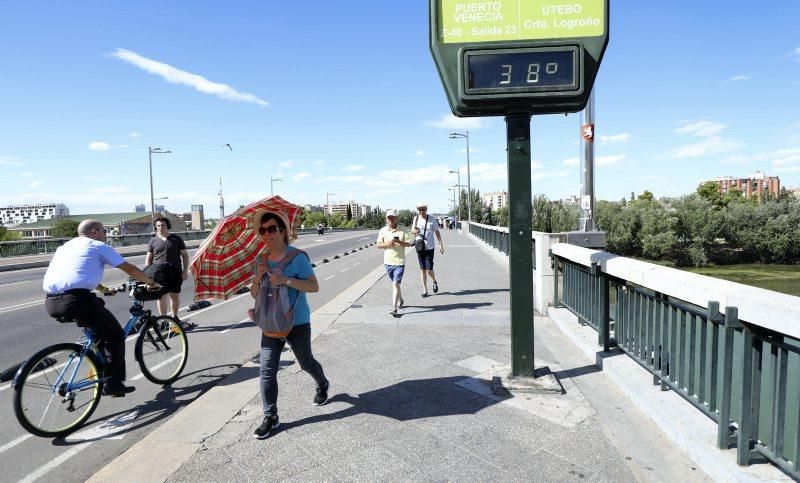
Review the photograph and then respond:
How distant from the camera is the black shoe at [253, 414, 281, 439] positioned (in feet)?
11.8

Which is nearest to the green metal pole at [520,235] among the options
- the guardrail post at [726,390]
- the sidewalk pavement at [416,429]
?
the sidewalk pavement at [416,429]

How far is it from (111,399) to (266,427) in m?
2.07

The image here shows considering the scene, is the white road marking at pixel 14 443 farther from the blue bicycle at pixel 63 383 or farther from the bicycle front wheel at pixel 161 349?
the bicycle front wheel at pixel 161 349

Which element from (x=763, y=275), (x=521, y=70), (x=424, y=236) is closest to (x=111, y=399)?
(x=521, y=70)

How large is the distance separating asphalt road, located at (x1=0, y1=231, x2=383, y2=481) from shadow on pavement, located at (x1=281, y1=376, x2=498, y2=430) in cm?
54

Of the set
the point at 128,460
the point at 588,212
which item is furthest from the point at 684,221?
the point at 128,460

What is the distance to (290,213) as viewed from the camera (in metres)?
4.26

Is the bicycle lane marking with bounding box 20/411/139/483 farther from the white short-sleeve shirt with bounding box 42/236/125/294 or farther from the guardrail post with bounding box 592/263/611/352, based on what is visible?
the guardrail post with bounding box 592/263/611/352

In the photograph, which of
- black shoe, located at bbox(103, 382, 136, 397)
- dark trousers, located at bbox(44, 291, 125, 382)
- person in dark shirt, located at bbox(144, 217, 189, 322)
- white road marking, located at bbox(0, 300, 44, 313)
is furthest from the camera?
white road marking, located at bbox(0, 300, 44, 313)

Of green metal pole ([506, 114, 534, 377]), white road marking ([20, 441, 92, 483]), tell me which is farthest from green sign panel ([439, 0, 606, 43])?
white road marking ([20, 441, 92, 483])

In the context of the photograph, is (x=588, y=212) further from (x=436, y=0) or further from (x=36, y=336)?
(x=36, y=336)

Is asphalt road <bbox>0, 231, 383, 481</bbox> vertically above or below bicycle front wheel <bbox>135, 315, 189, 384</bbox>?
below

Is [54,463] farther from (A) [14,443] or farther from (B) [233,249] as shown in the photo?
(B) [233,249]

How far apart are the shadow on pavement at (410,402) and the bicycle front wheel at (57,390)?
1.76m
